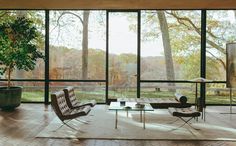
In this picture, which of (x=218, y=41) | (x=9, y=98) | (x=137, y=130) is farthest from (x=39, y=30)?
(x=218, y=41)

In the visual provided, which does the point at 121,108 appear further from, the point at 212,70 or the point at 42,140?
the point at 212,70

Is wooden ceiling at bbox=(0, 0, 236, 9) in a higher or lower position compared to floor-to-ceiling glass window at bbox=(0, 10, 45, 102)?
higher

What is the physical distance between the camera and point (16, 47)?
8.37 meters

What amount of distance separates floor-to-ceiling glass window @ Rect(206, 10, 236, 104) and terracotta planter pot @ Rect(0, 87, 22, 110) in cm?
592

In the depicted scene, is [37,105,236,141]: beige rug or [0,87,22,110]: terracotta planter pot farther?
[0,87,22,110]: terracotta planter pot

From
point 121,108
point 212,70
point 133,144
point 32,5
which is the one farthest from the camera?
point 212,70

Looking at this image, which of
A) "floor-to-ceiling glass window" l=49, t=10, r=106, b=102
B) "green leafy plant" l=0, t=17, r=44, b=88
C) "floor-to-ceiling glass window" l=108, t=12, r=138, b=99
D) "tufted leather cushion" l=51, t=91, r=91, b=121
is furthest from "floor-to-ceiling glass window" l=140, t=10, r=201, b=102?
"tufted leather cushion" l=51, t=91, r=91, b=121

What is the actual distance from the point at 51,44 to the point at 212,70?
17.4ft

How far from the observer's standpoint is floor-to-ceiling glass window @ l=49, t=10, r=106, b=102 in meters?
9.66

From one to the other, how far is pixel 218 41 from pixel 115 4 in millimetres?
3629

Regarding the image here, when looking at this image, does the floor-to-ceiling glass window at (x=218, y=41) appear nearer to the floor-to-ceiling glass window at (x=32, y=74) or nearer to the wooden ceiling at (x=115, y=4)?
the wooden ceiling at (x=115, y=4)

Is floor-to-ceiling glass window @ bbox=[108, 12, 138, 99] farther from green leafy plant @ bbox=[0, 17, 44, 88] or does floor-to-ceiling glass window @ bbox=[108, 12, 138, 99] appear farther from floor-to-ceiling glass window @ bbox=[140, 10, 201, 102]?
green leafy plant @ bbox=[0, 17, 44, 88]

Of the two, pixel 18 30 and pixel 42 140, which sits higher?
pixel 18 30

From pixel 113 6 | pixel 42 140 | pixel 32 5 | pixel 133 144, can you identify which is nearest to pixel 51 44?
pixel 32 5
